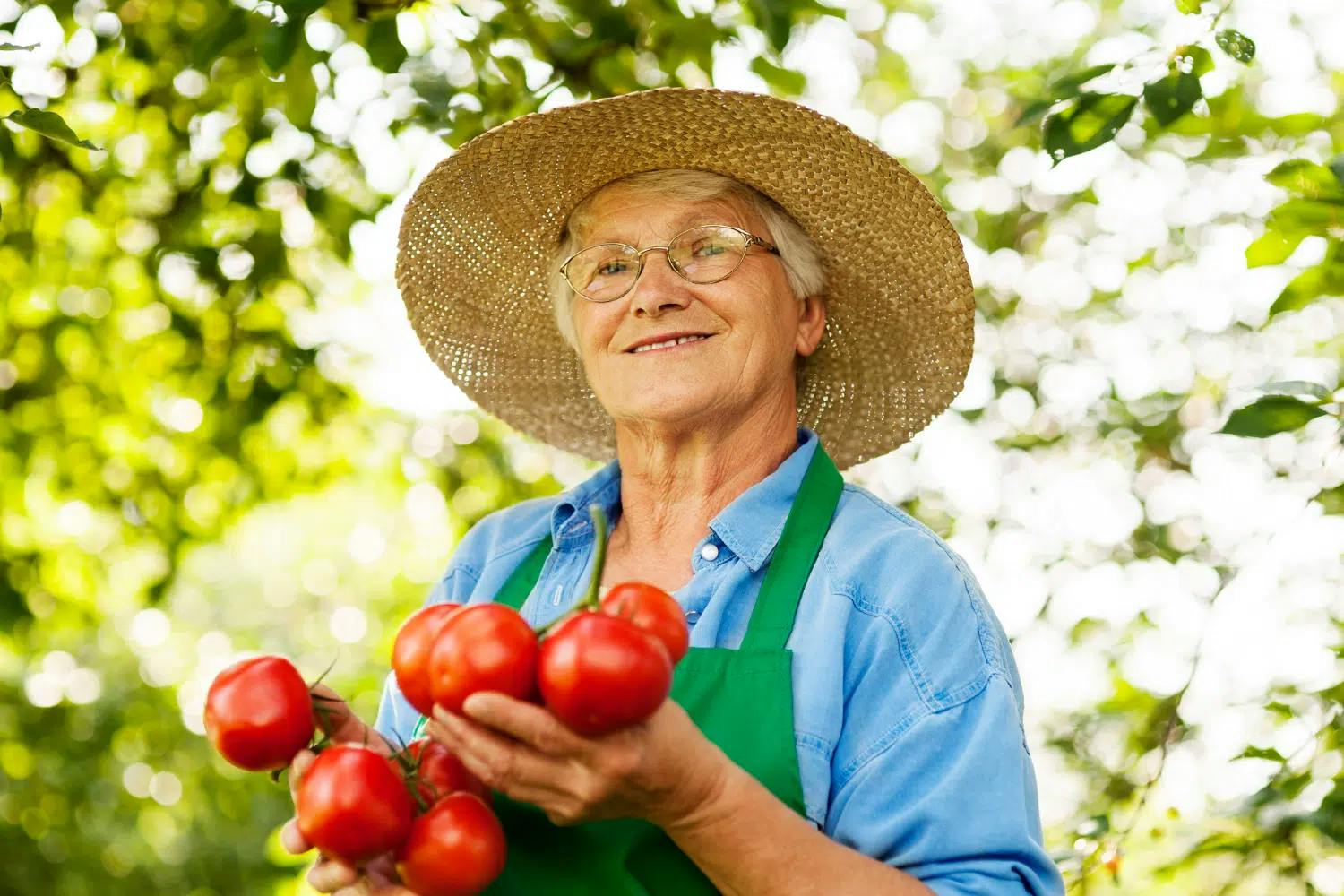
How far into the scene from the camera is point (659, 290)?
2.08 meters

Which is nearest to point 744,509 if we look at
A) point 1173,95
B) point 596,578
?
point 596,578

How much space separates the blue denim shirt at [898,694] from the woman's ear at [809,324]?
15.8 inches

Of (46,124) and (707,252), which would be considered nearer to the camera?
(46,124)

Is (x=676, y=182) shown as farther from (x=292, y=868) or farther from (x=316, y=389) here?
(x=292, y=868)

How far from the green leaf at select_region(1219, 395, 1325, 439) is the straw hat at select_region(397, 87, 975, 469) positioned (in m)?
0.52

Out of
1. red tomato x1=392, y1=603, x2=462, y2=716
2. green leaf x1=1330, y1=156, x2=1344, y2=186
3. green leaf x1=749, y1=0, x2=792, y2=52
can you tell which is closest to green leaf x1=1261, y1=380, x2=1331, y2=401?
green leaf x1=1330, y1=156, x2=1344, y2=186

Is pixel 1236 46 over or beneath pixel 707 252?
over

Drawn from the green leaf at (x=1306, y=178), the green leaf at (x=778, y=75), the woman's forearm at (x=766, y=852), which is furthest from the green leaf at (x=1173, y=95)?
the woman's forearm at (x=766, y=852)

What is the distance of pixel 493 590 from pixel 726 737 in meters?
0.62

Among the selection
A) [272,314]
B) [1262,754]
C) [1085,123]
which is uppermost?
[1085,123]

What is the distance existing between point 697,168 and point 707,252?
0.19m

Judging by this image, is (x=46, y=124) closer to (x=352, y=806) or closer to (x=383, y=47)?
(x=383, y=47)

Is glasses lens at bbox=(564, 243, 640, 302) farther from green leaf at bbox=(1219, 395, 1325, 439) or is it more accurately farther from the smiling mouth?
A: green leaf at bbox=(1219, 395, 1325, 439)

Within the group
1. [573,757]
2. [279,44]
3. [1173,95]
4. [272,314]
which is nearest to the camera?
[573,757]
